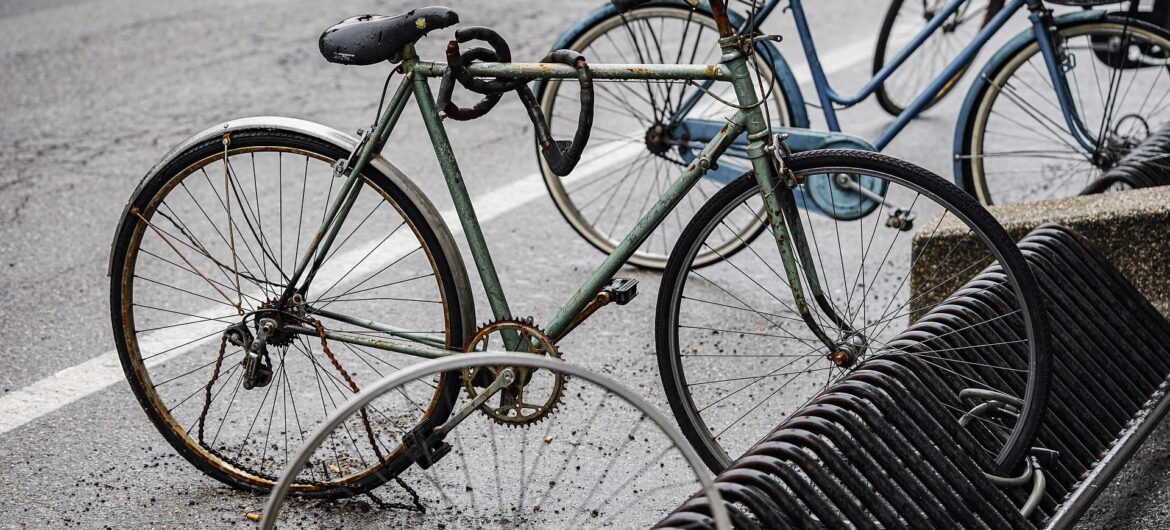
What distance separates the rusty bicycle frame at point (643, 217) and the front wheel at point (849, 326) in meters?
0.04

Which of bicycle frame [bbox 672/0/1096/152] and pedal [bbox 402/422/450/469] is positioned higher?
bicycle frame [bbox 672/0/1096/152]

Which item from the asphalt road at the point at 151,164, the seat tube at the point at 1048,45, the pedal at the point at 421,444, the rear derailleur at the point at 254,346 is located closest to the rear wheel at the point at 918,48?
the asphalt road at the point at 151,164

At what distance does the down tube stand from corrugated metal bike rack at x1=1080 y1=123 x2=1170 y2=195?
1.85m

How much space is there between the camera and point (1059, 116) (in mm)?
5836

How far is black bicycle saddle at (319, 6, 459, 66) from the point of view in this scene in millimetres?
2852

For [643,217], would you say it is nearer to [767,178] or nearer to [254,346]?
[767,178]

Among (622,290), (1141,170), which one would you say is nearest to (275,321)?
(622,290)

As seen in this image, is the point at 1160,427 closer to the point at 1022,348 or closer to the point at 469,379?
the point at 1022,348

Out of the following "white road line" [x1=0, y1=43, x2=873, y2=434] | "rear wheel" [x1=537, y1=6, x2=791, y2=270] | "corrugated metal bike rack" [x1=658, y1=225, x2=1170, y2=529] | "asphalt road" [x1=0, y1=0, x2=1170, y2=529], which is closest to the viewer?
"corrugated metal bike rack" [x1=658, y1=225, x2=1170, y2=529]

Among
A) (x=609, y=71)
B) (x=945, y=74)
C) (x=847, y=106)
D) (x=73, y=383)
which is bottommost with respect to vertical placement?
(x=609, y=71)

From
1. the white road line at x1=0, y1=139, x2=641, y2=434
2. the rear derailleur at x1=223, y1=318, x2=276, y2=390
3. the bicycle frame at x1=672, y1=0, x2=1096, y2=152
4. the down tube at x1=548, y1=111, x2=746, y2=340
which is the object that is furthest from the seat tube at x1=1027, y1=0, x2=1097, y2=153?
the rear derailleur at x1=223, y1=318, x2=276, y2=390

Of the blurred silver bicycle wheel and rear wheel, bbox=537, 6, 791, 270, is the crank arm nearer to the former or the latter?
the blurred silver bicycle wheel

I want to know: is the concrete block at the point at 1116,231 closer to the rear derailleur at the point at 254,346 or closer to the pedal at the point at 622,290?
the pedal at the point at 622,290

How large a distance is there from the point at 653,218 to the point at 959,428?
897mm
